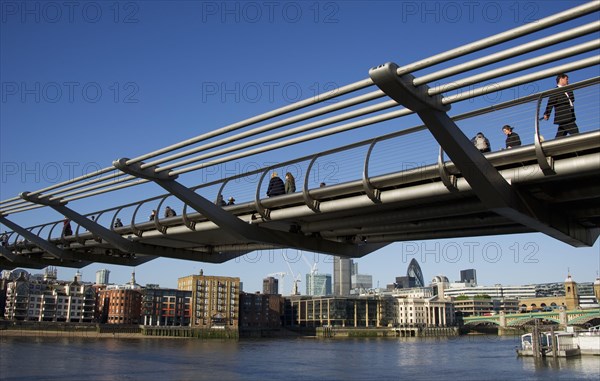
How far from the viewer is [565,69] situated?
798 centimetres

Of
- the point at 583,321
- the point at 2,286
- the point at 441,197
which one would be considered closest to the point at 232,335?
the point at 2,286

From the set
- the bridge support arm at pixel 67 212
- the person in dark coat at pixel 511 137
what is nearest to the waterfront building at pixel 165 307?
the bridge support arm at pixel 67 212

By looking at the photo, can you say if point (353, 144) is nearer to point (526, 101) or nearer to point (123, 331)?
point (526, 101)

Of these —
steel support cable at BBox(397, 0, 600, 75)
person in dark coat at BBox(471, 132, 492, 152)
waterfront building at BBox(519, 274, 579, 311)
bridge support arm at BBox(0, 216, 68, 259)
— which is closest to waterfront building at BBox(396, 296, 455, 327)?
waterfront building at BBox(519, 274, 579, 311)

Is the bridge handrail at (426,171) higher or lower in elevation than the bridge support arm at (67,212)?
lower

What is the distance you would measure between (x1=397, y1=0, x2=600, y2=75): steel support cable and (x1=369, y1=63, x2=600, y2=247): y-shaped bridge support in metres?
0.30

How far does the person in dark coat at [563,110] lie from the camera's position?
9.30m

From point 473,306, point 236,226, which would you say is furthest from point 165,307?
point 236,226

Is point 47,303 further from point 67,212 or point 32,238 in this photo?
point 67,212

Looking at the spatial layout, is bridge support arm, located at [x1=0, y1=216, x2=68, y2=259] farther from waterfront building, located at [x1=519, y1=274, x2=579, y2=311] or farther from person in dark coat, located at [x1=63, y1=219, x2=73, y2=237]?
waterfront building, located at [x1=519, y1=274, x2=579, y2=311]

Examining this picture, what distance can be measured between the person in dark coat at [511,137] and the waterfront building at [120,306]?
121 metres

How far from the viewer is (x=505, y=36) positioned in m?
7.48

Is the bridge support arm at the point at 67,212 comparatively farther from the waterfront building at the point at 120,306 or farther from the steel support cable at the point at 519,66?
the waterfront building at the point at 120,306

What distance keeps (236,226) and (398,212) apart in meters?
4.52
